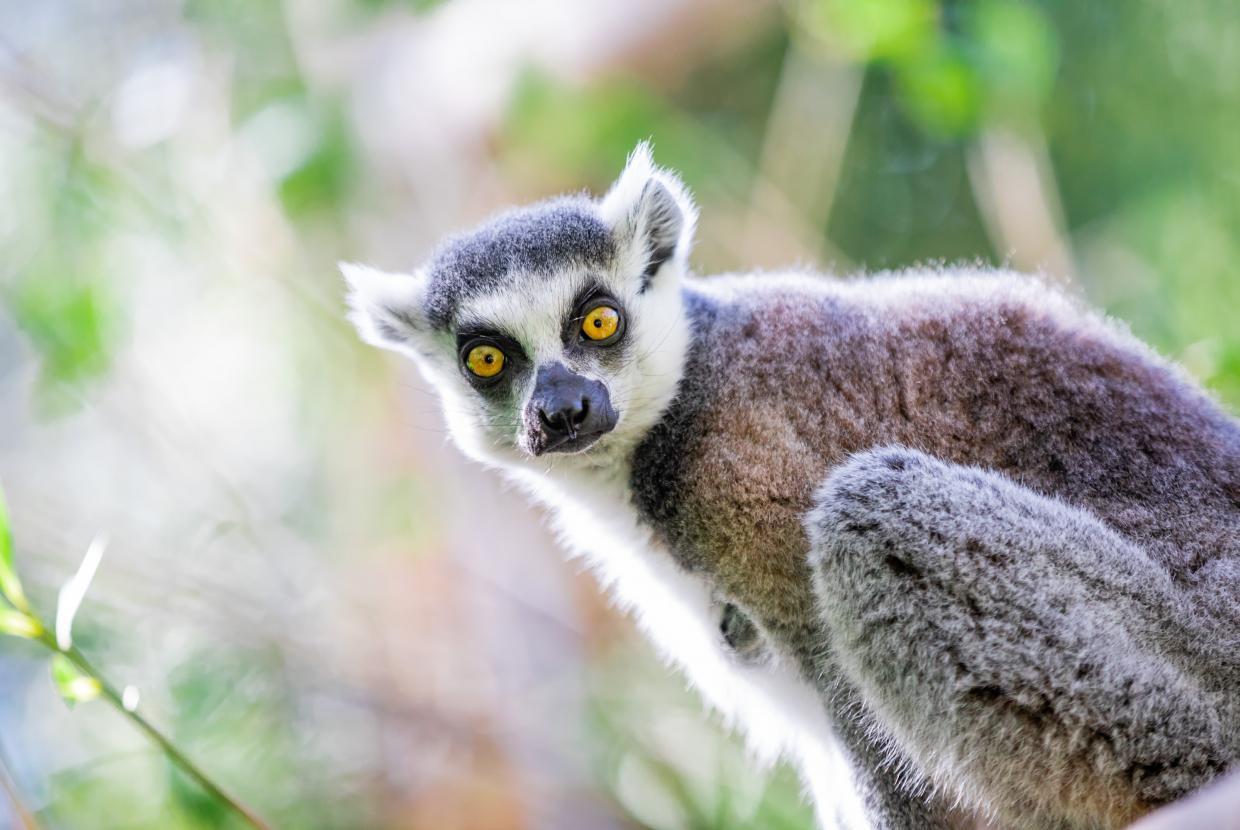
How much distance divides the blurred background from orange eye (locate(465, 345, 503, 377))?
2.04 feet

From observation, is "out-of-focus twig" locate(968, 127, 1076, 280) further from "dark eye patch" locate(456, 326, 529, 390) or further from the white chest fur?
"dark eye patch" locate(456, 326, 529, 390)

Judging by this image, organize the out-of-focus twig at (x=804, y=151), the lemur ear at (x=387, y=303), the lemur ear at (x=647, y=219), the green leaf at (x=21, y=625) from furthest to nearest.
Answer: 1. the out-of-focus twig at (x=804, y=151)
2. the lemur ear at (x=387, y=303)
3. the lemur ear at (x=647, y=219)
4. the green leaf at (x=21, y=625)

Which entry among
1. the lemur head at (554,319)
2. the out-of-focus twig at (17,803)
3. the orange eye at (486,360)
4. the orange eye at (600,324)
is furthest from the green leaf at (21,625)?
the orange eye at (600,324)

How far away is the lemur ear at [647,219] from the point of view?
3.60 metres

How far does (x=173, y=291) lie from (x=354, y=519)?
1925 mm

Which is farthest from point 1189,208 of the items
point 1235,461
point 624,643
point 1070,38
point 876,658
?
point 876,658

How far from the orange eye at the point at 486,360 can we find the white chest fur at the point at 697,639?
41 cm

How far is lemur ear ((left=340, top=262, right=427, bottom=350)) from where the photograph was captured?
3715 millimetres

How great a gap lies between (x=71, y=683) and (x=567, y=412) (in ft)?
4.71

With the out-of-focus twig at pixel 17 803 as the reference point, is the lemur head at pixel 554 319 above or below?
above

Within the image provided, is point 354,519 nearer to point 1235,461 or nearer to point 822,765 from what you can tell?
point 822,765

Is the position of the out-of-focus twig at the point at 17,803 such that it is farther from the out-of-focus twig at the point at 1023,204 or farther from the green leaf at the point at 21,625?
the out-of-focus twig at the point at 1023,204

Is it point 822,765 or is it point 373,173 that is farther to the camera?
point 373,173

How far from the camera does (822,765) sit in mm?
3451
